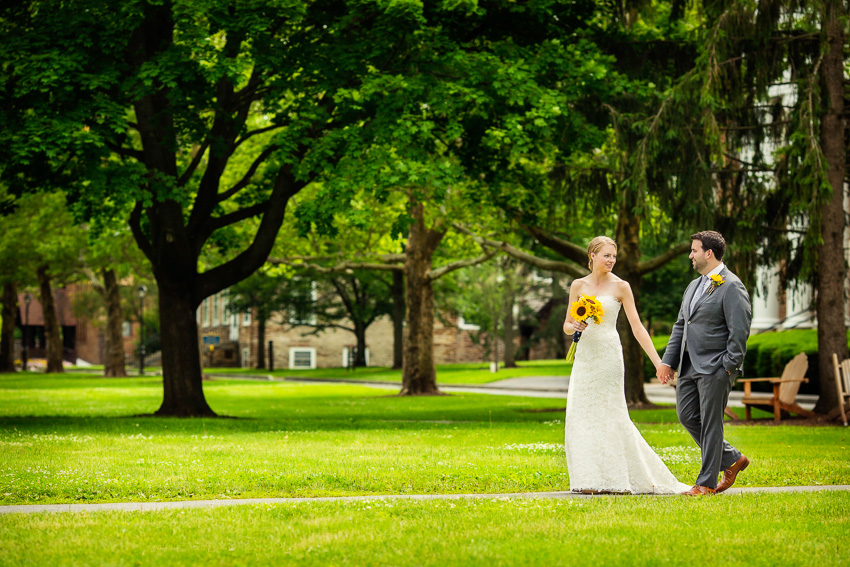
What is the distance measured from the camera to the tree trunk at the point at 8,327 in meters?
56.4

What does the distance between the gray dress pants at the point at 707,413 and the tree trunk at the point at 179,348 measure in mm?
13199

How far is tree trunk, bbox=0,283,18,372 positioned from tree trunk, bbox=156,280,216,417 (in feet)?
126

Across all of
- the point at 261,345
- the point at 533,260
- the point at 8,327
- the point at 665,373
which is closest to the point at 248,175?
the point at 533,260

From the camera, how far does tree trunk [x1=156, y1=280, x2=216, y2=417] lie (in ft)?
66.3

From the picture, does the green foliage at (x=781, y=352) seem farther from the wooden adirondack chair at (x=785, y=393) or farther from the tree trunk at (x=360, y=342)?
the tree trunk at (x=360, y=342)

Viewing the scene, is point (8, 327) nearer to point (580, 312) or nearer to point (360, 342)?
point (360, 342)

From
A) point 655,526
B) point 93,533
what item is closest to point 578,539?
point 655,526

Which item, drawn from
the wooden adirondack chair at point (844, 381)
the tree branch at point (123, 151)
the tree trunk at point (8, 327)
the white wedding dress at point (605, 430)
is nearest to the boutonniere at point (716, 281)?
the white wedding dress at point (605, 430)

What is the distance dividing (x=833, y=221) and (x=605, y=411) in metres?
11.2

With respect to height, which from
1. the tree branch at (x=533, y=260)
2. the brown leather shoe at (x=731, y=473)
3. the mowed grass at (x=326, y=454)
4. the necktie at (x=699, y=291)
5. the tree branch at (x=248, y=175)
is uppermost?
the tree branch at (x=248, y=175)

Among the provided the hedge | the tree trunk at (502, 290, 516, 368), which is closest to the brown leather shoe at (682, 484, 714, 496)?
the hedge

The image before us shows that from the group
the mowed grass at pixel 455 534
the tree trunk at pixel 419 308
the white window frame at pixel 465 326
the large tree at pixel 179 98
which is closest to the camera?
the mowed grass at pixel 455 534

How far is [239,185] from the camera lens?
2164cm

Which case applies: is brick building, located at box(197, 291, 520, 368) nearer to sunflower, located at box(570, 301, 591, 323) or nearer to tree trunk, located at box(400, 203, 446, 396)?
tree trunk, located at box(400, 203, 446, 396)
